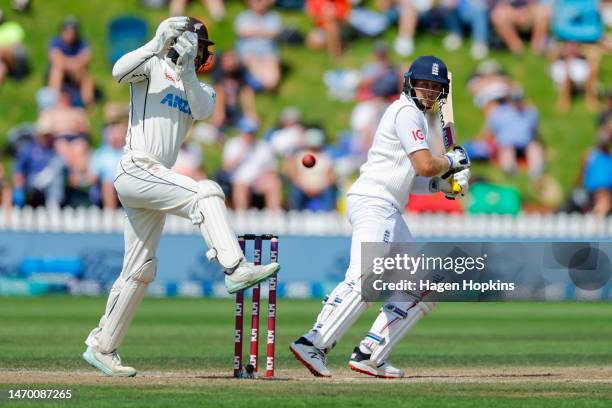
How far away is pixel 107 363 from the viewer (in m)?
8.99

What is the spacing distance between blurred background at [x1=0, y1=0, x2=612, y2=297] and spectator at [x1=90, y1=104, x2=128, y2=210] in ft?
0.11

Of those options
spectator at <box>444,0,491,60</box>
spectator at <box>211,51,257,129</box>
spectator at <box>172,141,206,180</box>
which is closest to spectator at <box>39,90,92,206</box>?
spectator at <box>172,141,206,180</box>

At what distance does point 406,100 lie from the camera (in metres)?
9.29

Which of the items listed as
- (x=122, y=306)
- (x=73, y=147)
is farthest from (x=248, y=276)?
(x=73, y=147)

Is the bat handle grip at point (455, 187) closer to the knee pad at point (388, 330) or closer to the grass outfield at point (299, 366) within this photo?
the knee pad at point (388, 330)

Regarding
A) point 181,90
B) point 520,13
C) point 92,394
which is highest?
point 520,13

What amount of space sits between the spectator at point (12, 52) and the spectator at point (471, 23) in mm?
7235

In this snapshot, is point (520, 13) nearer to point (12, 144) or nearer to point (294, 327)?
point (12, 144)

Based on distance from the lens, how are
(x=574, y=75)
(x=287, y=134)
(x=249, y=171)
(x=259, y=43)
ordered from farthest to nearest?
(x=574, y=75) < (x=259, y=43) < (x=287, y=134) < (x=249, y=171)

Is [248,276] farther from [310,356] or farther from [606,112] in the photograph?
[606,112]

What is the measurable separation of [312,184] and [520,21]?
17.7ft

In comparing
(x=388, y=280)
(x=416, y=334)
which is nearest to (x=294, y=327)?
(x=416, y=334)

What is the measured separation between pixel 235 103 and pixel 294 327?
336 inches

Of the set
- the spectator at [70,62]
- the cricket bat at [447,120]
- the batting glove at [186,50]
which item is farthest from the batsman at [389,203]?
the spectator at [70,62]
